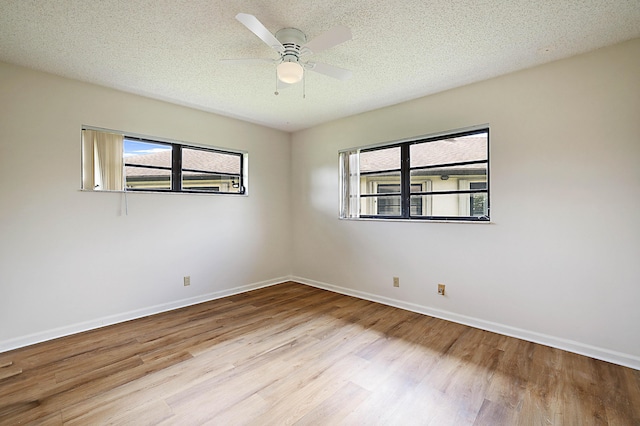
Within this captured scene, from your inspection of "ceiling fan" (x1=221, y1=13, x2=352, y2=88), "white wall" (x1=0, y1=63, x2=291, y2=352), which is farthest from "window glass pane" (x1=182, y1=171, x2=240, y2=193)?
"ceiling fan" (x1=221, y1=13, x2=352, y2=88)

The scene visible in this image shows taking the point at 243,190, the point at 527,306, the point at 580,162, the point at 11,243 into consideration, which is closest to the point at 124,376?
the point at 11,243

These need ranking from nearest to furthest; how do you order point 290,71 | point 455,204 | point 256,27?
point 256,27 < point 290,71 < point 455,204

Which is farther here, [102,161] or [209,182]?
[209,182]

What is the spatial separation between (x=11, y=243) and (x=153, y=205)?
4.08ft

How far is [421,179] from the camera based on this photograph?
3.66m

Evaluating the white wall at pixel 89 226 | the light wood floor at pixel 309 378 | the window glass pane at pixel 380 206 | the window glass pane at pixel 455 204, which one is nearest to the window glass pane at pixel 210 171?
the white wall at pixel 89 226

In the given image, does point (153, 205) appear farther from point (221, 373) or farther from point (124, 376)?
point (221, 373)

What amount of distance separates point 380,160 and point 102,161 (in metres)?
3.32

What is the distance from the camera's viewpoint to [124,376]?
224 centimetres

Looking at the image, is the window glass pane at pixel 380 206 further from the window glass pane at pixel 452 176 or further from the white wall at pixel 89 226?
the white wall at pixel 89 226

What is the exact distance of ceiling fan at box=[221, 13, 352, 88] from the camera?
1.86 metres

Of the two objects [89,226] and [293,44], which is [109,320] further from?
[293,44]

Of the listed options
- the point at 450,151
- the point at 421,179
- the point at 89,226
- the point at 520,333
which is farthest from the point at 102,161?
the point at 520,333

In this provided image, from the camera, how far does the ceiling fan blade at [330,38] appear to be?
1.87 metres
